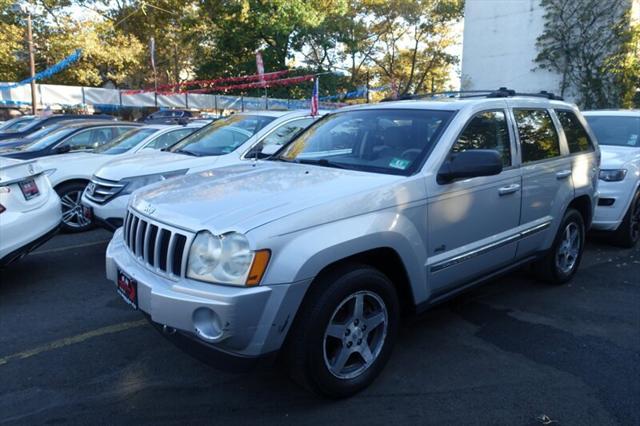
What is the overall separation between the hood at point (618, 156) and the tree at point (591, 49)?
13.7 metres

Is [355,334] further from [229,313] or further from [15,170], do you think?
[15,170]

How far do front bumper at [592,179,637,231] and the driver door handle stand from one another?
2730mm

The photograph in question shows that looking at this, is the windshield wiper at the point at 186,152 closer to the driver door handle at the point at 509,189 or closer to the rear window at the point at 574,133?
the driver door handle at the point at 509,189

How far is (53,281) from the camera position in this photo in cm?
499

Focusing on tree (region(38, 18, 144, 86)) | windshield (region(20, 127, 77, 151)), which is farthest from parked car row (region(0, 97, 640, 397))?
tree (region(38, 18, 144, 86))

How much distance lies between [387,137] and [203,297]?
1.88 metres

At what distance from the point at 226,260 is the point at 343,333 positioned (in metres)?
0.83

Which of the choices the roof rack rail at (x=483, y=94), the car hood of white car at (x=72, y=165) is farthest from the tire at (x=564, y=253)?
the car hood of white car at (x=72, y=165)

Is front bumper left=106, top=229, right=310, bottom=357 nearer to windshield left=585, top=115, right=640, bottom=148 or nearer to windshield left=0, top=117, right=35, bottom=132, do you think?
windshield left=585, top=115, right=640, bottom=148

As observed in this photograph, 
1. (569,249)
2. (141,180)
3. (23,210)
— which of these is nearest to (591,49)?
(569,249)

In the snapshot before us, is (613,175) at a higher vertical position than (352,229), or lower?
lower

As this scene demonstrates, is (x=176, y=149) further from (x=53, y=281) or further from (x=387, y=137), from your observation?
(x=387, y=137)

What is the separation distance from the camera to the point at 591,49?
60.4 feet

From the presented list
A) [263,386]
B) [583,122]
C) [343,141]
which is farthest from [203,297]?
[583,122]
